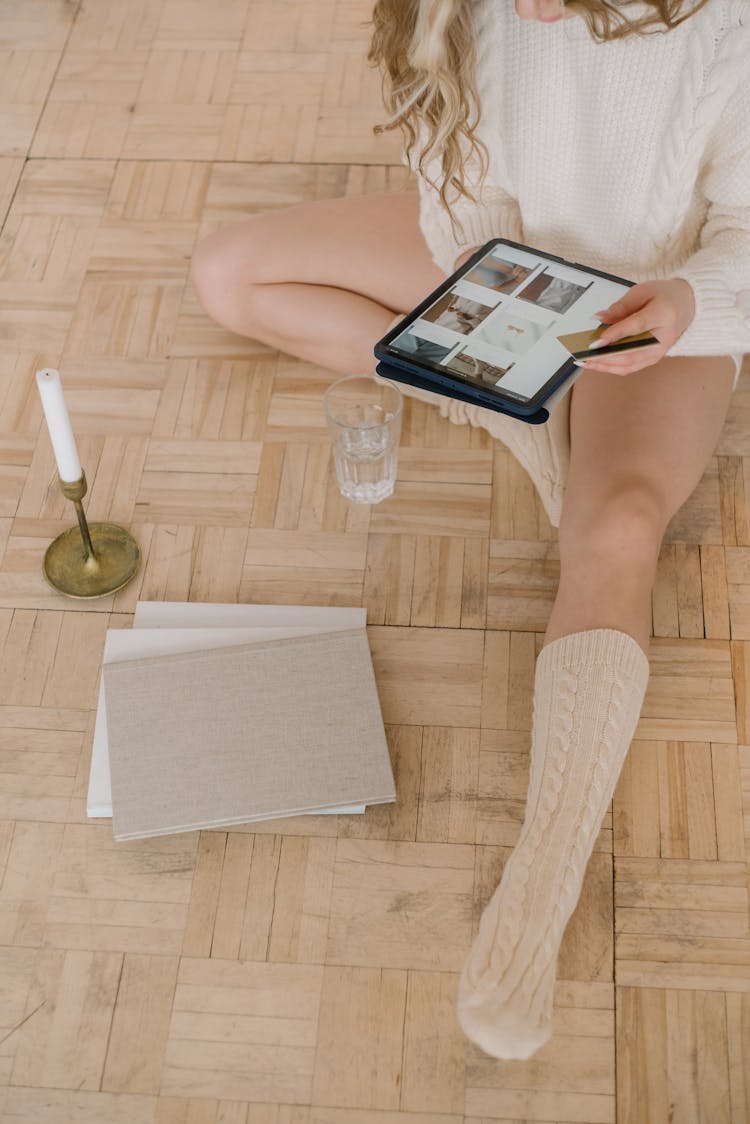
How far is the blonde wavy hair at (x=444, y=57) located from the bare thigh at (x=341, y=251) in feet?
0.54

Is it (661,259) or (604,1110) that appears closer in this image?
(604,1110)

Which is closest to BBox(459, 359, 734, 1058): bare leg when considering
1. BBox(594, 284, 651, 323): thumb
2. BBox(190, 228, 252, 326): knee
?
BBox(594, 284, 651, 323): thumb

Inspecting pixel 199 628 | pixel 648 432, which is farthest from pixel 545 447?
pixel 199 628

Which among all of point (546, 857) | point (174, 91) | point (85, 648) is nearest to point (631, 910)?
point (546, 857)

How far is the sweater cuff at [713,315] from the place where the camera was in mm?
1216

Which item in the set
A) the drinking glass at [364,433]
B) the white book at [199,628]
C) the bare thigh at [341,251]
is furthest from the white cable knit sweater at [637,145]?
the white book at [199,628]

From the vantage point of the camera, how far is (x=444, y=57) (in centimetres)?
117

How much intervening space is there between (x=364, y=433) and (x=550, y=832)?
551 mm

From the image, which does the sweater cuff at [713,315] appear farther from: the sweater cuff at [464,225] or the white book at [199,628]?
the white book at [199,628]

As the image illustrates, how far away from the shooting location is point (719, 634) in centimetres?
134

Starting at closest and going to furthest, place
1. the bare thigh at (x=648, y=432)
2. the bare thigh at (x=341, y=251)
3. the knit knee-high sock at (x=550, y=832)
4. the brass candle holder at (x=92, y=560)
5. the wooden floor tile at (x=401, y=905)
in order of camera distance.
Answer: the knit knee-high sock at (x=550, y=832) → the wooden floor tile at (x=401, y=905) → the bare thigh at (x=648, y=432) → the brass candle holder at (x=92, y=560) → the bare thigh at (x=341, y=251)

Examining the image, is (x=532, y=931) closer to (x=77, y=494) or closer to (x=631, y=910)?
(x=631, y=910)

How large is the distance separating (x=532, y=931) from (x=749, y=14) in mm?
873

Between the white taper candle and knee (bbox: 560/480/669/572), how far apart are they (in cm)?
51
